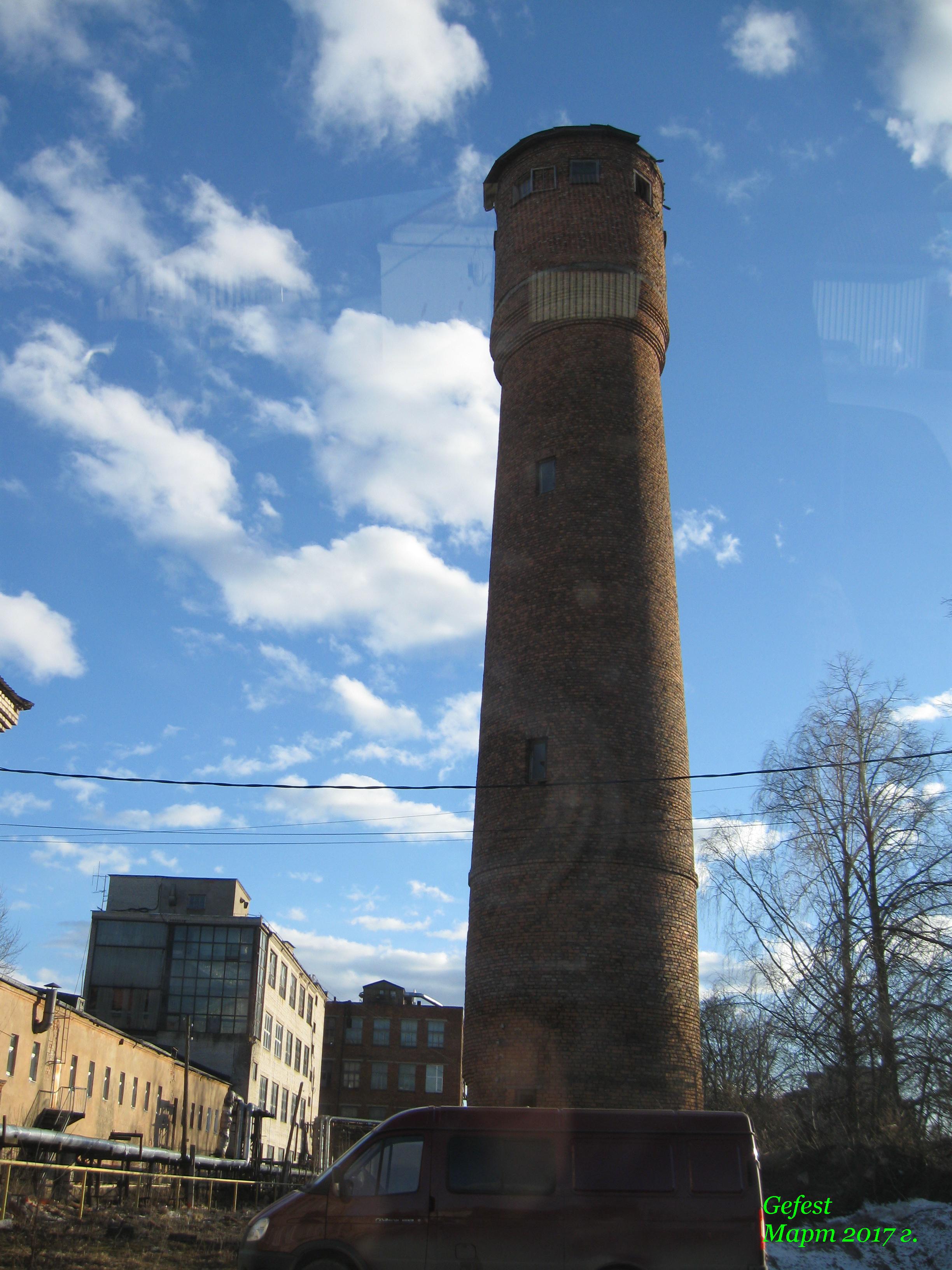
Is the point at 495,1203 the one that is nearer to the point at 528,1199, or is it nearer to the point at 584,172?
the point at 528,1199

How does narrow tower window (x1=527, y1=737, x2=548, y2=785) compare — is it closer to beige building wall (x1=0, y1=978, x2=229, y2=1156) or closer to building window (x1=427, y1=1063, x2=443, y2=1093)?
beige building wall (x1=0, y1=978, x2=229, y2=1156)

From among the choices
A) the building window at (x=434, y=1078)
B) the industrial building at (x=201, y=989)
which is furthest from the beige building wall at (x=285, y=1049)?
the building window at (x=434, y=1078)

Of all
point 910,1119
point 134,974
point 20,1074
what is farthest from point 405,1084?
point 910,1119

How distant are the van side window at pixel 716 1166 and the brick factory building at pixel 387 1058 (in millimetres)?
60100

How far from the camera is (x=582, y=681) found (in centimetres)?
1745

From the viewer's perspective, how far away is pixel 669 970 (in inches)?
638

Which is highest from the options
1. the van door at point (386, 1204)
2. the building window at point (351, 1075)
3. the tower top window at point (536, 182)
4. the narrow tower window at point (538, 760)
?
the tower top window at point (536, 182)

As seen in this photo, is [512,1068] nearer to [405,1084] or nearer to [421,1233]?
[421,1233]

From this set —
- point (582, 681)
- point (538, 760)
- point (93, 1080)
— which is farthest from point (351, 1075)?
point (582, 681)

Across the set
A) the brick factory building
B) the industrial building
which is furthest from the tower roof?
the brick factory building

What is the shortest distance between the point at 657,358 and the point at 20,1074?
21.7 meters

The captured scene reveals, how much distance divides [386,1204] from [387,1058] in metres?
62.9

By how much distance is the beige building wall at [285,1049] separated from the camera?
46.1 meters

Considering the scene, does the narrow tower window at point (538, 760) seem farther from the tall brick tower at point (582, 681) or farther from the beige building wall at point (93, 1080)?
the beige building wall at point (93, 1080)
